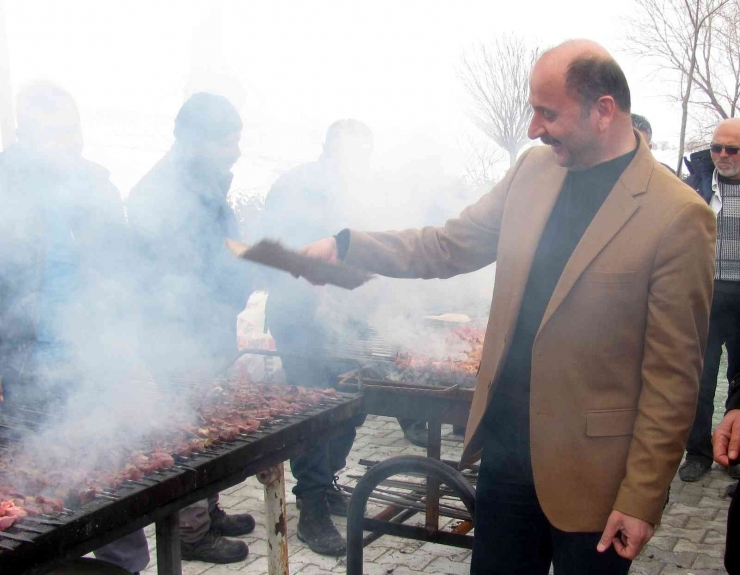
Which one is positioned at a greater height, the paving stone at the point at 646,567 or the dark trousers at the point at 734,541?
the dark trousers at the point at 734,541

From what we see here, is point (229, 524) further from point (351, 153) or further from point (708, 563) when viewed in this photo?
point (708, 563)

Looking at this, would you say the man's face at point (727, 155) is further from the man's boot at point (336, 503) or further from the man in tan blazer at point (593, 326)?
the man's boot at point (336, 503)

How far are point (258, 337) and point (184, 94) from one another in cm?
276

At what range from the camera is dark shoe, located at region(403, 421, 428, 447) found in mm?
6113

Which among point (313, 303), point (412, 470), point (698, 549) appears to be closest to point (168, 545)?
point (412, 470)

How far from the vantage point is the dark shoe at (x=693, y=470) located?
5.29 m

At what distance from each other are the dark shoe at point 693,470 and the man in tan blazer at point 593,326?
3462mm

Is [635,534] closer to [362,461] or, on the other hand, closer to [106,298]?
[362,461]

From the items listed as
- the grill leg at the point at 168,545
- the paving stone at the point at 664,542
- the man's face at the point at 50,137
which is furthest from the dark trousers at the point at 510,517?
the man's face at the point at 50,137

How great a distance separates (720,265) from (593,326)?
358 cm

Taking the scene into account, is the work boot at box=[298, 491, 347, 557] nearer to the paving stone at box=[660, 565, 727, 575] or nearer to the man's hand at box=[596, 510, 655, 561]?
the paving stone at box=[660, 565, 727, 575]

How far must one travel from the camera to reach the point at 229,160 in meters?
4.46

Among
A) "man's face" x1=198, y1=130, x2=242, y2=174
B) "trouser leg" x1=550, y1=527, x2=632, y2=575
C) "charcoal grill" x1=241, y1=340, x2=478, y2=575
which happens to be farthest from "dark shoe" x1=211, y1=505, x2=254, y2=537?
"trouser leg" x1=550, y1=527, x2=632, y2=575

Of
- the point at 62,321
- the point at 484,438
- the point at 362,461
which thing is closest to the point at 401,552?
the point at 362,461
